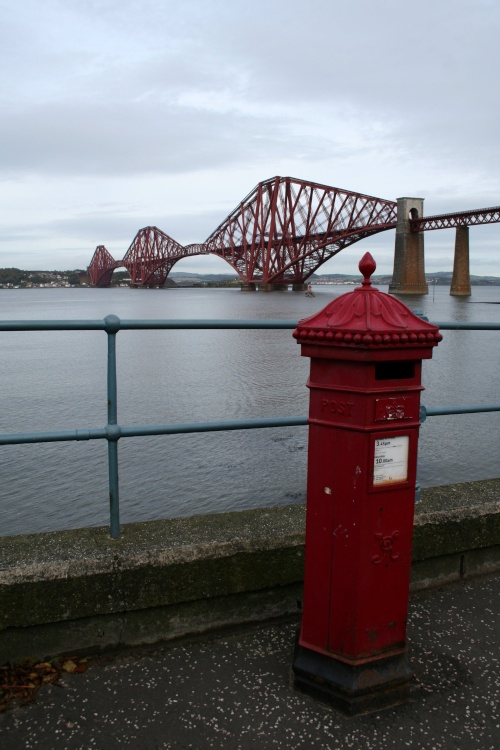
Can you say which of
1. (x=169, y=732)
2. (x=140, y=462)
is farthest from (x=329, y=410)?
(x=140, y=462)

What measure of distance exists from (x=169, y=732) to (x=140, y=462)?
21.9ft

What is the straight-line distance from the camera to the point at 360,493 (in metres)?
2.11

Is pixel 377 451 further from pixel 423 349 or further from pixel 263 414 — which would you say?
pixel 263 414

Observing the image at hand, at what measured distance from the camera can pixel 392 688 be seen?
2.24 metres

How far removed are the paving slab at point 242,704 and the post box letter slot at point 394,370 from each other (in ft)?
3.70

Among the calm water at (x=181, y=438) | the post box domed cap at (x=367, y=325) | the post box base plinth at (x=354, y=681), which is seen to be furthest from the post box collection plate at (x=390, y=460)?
the calm water at (x=181, y=438)

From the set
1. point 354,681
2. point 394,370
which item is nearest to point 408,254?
point 394,370

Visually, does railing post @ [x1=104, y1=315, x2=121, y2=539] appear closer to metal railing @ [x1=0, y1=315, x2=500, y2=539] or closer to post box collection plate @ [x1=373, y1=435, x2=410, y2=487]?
metal railing @ [x1=0, y1=315, x2=500, y2=539]

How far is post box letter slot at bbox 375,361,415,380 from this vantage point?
206cm

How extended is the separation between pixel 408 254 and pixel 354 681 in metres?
76.1

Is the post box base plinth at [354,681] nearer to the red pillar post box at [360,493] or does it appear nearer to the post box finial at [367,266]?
the red pillar post box at [360,493]

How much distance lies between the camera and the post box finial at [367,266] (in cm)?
217

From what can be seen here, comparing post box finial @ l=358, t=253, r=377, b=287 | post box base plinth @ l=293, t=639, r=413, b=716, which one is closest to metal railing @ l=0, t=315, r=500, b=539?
post box finial @ l=358, t=253, r=377, b=287

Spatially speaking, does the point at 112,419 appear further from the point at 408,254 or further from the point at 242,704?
the point at 408,254
